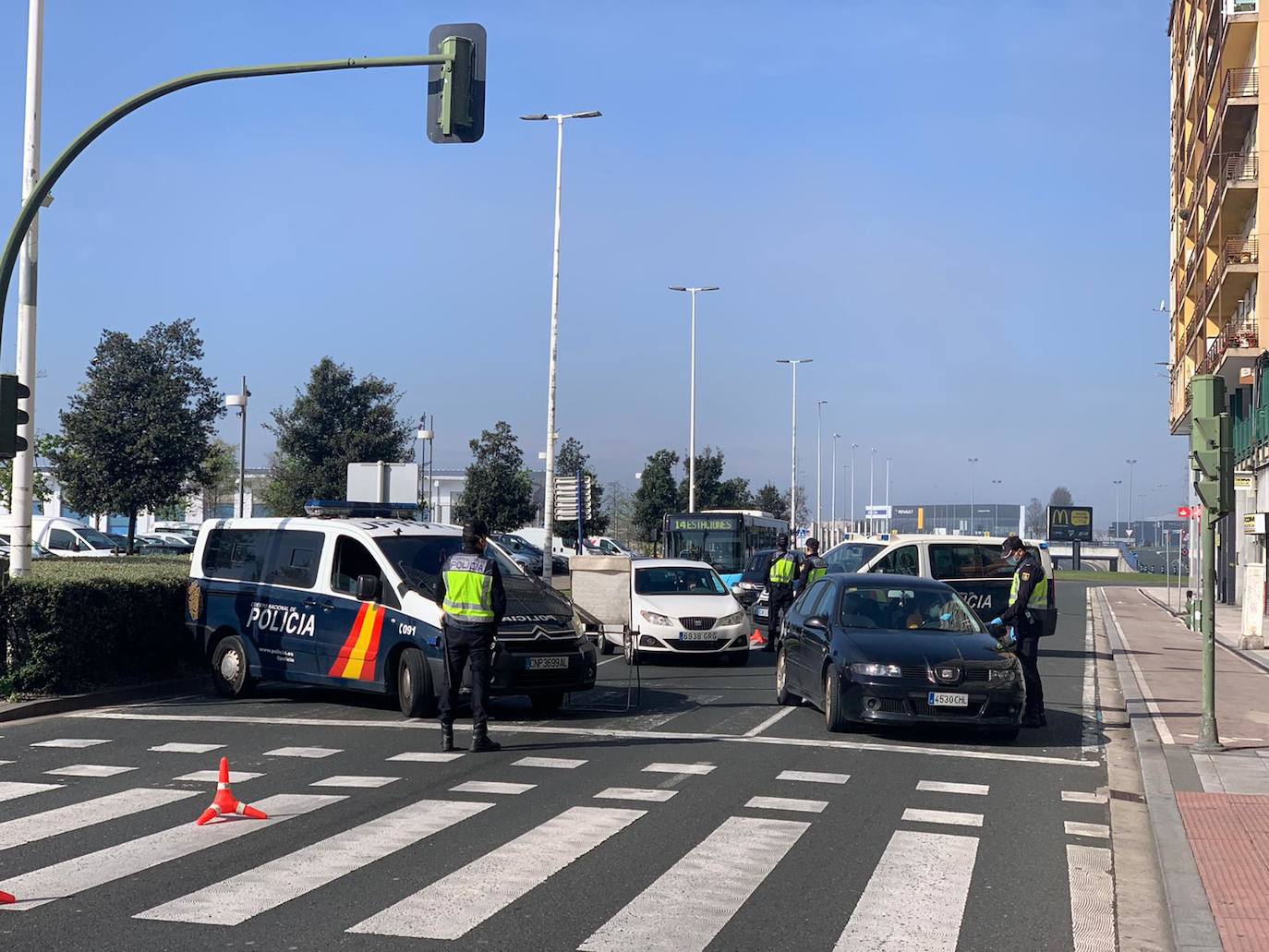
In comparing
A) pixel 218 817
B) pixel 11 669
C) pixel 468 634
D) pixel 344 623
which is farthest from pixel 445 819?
pixel 11 669

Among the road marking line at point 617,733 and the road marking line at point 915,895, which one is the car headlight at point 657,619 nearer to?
the road marking line at point 617,733

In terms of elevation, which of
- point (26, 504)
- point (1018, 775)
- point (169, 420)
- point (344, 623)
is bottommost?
point (1018, 775)

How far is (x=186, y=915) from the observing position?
247 inches

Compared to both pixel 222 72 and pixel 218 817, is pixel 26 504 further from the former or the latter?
pixel 218 817

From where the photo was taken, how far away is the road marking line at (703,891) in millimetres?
5992

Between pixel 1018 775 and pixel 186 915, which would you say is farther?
pixel 1018 775

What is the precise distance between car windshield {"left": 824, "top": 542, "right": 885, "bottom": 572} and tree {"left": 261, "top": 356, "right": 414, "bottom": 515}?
91.6ft

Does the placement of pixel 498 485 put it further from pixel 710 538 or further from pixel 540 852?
pixel 540 852

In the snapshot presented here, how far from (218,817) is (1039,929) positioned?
15.7 feet

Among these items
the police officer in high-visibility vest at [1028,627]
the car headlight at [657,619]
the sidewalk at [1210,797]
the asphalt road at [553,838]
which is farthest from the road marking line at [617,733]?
the car headlight at [657,619]

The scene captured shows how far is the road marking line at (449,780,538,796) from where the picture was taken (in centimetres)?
953

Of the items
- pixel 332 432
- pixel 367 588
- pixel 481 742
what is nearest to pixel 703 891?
pixel 481 742

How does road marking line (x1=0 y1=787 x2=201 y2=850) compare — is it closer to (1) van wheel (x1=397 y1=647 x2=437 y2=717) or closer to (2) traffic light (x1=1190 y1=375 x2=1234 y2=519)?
(1) van wheel (x1=397 y1=647 x2=437 y2=717)

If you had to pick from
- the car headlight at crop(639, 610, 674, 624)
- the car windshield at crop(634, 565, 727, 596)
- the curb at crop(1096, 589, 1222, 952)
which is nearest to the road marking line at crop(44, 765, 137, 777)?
the curb at crop(1096, 589, 1222, 952)
